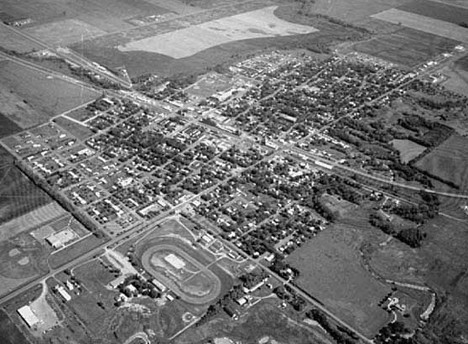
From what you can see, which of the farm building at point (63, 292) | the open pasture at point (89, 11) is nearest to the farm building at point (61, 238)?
the farm building at point (63, 292)

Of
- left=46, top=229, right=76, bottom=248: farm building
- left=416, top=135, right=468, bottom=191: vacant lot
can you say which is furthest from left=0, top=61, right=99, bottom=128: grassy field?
left=416, top=135, right=468, bottom=191: vacant lot

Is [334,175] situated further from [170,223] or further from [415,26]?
[415,26]

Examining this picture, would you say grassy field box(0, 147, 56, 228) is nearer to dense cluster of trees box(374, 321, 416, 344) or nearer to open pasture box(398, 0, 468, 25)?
dense cluster of trees box(374, 321, 416, 344)

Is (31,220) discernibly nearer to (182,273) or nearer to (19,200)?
(19,200)

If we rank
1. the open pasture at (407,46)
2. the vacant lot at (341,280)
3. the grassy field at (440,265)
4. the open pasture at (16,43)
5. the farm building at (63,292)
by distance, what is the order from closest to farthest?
the vacant lot at (341,280), the grassy field at (440,265), the farm building at (63,292), the open pasture at (16,43), the open pasture at (407,46)

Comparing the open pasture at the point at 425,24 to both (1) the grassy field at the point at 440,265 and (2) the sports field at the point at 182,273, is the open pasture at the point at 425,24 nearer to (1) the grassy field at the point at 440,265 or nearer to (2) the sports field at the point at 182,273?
(1) the grassy field at the point at 440,265

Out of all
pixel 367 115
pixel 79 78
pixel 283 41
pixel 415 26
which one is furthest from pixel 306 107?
pixel 415 26
